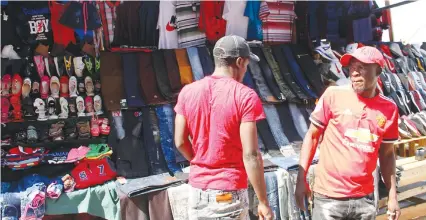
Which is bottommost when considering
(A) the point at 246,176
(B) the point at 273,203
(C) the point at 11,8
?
(B) the point at 273,203

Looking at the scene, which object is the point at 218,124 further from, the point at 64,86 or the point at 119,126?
the point at 64,86

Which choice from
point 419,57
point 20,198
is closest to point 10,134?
point 20,198

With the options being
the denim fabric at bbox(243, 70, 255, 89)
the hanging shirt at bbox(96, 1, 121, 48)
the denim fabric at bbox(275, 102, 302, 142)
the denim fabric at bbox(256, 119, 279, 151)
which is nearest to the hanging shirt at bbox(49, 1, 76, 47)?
the hanging shirt at bbox(96, 1, 121, 48)

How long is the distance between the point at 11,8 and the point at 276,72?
3.09m

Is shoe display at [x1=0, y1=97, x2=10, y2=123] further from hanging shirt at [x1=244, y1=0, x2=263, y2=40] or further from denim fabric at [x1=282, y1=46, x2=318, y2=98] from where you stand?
denim fabric at [x1=282, y1=46, x2=318, y2=98]

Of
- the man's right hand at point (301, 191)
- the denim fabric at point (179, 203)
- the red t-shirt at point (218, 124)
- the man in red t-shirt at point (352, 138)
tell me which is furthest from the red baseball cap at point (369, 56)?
the denim fabric at point (179, 203)

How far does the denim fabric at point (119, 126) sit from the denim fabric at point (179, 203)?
96cm

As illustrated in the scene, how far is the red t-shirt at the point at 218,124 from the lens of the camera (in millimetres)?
1899

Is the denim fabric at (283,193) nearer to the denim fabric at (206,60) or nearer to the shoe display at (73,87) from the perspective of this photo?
the denim fabric at (206,60)

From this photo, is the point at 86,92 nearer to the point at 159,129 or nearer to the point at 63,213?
the point at 159,129

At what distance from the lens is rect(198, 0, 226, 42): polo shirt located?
465 cm

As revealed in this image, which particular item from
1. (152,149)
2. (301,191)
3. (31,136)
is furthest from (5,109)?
(301,191)

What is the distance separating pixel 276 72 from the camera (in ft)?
15.6

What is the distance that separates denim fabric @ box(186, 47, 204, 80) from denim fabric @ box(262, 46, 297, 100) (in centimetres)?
95
